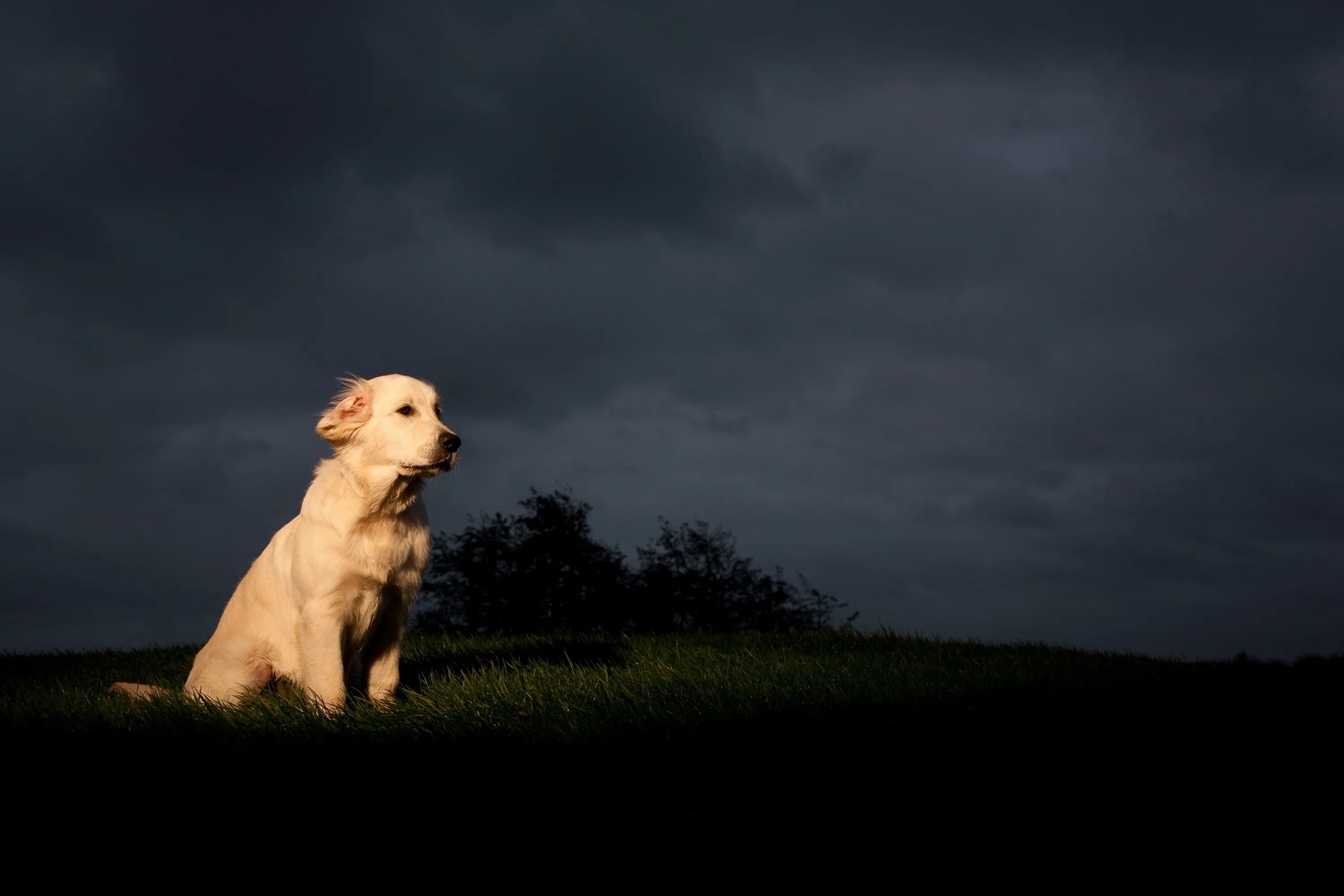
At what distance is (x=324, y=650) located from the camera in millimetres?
5816

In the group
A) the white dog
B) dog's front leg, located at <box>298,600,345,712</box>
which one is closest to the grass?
dog's front leg, located at <box>298,600,345,712</box>

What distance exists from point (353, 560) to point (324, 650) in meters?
0.62

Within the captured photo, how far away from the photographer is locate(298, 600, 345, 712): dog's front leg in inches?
227

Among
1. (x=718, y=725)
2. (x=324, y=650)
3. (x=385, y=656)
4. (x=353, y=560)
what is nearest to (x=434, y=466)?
(x=353, y=560)

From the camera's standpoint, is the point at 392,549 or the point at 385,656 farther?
the point at 385,656

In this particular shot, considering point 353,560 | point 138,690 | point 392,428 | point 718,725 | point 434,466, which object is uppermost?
point 392,428

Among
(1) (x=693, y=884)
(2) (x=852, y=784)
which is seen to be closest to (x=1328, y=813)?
(2) (x=852, y=784)

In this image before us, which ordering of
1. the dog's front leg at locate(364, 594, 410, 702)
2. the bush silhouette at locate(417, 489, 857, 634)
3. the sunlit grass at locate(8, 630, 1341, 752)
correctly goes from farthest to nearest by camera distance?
the bush silhouette at locate(417, 489, 857, 634), the dog's front leg at locate(364, 594, 410, 702), the sunlit grass at locate(8, 630, 1341, 752)

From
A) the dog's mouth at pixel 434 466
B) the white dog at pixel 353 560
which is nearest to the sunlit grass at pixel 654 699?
the white dog at pixel 353 560

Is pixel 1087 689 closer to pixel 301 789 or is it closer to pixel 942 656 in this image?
pixel 942 656

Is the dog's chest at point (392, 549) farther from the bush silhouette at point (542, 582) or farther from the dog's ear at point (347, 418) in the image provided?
the bush silhouette at point (542, 582)

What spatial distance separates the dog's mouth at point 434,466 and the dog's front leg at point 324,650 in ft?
3.26

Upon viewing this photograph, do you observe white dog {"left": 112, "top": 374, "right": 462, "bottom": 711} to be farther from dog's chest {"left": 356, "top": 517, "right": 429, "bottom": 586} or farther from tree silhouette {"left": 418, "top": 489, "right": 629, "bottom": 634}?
tree silhouette {"left": 418, "top": 489, "right": 629, "bottom": 634}

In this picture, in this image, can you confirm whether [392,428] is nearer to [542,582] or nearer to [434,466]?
[434,466]
